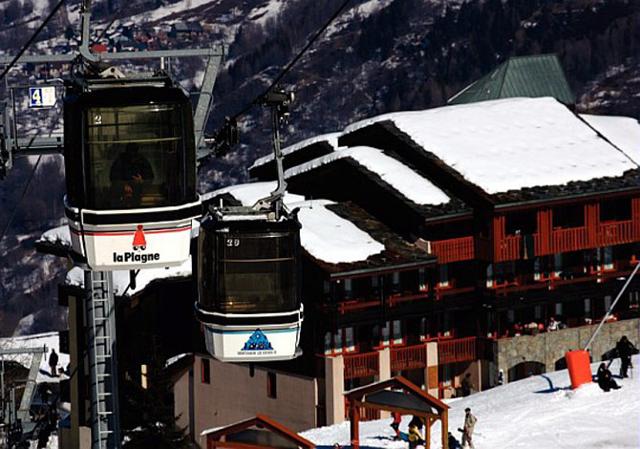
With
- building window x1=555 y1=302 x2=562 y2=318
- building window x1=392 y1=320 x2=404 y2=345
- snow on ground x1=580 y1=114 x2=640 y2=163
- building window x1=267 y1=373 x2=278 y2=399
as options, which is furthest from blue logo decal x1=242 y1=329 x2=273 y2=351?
snow on ground x1=580 y1=114 x2=640 y2=163

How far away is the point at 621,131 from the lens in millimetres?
82875

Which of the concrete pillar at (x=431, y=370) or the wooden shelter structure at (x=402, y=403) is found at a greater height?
the wooden shelter structure at (x=402, y=403)

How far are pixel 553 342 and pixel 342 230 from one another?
24.5ft

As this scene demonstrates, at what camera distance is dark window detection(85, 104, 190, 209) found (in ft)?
88.9

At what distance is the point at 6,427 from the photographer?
216 feet

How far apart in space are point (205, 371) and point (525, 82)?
103ft

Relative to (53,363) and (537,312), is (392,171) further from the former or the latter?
(53,363)

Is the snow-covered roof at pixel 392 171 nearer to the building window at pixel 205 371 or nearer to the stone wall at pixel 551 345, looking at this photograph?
the stone wall at pixel 551 345

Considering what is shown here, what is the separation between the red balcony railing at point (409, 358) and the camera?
67562mm

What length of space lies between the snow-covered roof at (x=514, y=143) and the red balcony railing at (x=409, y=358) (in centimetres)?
620

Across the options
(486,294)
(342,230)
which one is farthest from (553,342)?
(342,230)

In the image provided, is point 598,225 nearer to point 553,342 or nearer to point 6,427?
point 553,342

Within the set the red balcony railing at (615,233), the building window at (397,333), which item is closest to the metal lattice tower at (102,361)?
the building window at (397,333)

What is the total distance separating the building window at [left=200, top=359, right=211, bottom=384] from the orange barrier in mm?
17773
